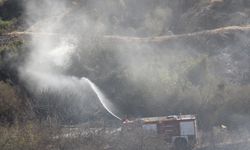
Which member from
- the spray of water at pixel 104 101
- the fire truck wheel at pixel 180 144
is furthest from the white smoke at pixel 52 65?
the fire truck wheel at pixel 180 144

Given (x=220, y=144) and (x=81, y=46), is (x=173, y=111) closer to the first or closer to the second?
(x=220, y=144)

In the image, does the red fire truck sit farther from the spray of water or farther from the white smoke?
the white smoke

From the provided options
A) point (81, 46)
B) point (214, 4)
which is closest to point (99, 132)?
point (81, 46)

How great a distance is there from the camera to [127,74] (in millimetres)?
42094

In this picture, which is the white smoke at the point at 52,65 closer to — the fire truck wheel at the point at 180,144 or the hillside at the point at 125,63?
the hillside at the point at 125,63

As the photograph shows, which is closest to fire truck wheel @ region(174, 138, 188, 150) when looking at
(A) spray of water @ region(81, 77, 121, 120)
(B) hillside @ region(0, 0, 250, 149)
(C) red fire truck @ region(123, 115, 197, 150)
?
(C) red fire truck @ region(123, 115, 197, 150)

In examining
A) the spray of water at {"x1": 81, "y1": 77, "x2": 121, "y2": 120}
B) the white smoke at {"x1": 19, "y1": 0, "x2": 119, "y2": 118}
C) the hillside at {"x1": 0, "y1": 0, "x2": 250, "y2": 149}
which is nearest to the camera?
the hillside at {"x1": 0, "y1": 0, "x2": 250, "y2": 149}

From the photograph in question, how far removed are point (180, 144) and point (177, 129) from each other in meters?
0.84

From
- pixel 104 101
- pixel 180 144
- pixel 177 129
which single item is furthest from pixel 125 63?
pixel 180 144

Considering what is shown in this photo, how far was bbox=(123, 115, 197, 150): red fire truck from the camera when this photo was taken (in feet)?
102

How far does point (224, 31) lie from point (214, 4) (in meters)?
8.64

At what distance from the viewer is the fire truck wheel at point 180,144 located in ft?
102

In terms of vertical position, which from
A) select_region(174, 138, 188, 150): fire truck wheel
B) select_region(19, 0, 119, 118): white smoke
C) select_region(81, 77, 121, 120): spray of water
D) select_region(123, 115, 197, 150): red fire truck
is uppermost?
select_region(19, 0, 119, 118): white smoke

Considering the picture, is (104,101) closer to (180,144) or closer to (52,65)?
(52,65)
